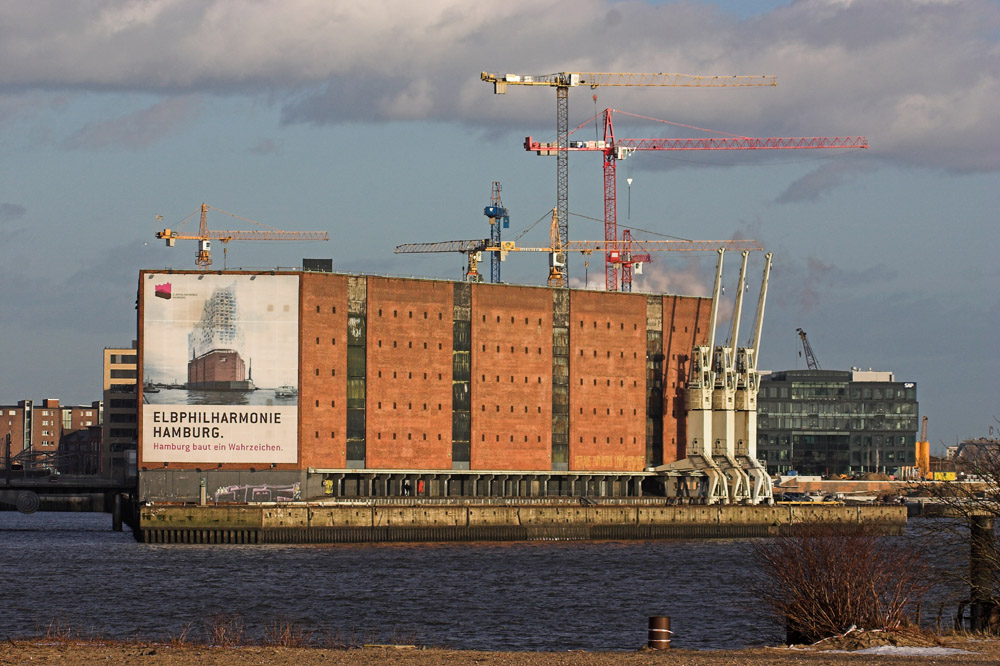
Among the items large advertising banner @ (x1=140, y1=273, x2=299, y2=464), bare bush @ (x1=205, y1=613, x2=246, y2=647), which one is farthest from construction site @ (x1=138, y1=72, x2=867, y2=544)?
bare bush @ (x1=205, y1=613, x2=246, y2=647)

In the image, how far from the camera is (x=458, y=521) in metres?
121

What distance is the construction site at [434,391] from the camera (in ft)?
393

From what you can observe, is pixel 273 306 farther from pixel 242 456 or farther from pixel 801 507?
pixel 801 507

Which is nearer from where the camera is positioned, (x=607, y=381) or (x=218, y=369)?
(x=218, y=369)

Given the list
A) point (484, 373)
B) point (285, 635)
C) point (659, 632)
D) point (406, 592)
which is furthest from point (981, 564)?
point (484, 373)

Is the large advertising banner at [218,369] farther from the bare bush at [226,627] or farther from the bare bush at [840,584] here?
the bare bush at [840,584]

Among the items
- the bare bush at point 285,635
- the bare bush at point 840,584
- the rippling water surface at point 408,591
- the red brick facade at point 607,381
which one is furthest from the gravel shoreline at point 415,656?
the red brick facade at point 607,381

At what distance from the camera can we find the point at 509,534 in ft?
400

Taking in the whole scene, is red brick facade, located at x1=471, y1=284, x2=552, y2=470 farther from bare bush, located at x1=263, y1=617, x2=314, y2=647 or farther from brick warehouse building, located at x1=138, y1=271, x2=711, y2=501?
bare bush, located at x1=263, y1=617, x2=314, y2=647

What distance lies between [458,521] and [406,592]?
45.3 meters

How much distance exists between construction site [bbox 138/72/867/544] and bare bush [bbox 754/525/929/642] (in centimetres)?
8177

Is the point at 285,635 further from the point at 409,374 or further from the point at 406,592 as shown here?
the point at 409,374

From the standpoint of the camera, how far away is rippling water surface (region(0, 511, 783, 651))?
58406mm

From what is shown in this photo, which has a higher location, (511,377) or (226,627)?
(511,377)
